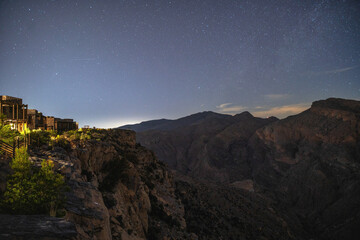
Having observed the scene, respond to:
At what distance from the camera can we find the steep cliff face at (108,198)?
21.0 ft

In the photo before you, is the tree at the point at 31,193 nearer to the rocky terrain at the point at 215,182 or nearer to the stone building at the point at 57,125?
the rocky terrain at the point at 215,182

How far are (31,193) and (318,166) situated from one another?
80335mm

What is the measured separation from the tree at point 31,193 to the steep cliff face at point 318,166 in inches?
2282

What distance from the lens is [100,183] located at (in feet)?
45.5

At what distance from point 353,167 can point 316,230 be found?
24.8 m

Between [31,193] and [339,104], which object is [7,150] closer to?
[31,193]

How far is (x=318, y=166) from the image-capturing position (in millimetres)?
65062

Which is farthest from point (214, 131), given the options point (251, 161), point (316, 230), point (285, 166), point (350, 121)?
point (316, 230)

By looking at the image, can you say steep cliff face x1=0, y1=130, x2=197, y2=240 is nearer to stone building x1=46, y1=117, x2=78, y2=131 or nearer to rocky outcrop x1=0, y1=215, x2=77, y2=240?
rocky outcrop x1=0, y1=215, x2=77, y2=240

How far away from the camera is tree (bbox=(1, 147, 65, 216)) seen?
197 inches

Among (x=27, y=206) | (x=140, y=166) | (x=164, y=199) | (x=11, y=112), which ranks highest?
(x=11, y=112)

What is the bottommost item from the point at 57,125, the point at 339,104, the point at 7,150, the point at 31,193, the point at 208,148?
the point at 208,148

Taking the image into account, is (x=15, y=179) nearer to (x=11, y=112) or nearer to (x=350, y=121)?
(x=11, y=112)

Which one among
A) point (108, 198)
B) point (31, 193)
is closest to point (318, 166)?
point (108, 198)
